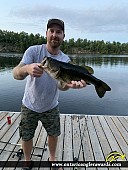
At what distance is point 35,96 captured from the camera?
2.89m

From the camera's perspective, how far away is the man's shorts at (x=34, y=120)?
2986mm

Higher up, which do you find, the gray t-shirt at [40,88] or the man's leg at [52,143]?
the gray t-shirt at [40,88]

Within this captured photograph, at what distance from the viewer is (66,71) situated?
242cm

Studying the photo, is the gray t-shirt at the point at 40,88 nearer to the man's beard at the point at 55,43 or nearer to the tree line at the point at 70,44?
the man's beard at the point at 55,43

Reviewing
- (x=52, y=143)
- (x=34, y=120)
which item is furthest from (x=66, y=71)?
(x=52, y=143)

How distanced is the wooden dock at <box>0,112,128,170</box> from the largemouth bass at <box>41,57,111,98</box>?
5.54ft

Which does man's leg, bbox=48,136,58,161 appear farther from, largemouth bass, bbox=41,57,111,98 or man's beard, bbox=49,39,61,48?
man's beard, bbox=49,39,61,48

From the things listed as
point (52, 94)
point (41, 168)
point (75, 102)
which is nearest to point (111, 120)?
point (41, 168)

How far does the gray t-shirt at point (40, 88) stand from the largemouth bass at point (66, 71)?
0.43 meters

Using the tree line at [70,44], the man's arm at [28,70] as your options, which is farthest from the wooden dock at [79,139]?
the tree line at [70,44]

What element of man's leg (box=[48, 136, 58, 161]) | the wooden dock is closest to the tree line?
the wooden dock

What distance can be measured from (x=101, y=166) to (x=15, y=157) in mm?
1359

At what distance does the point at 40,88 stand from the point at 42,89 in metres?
0.03

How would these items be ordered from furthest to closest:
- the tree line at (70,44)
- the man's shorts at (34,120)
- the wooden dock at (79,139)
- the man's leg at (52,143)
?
the tree line at (70,44) → the wooden dock at (79,139) → the man's leg at (52,143) → the man's shorts at (34,120)
